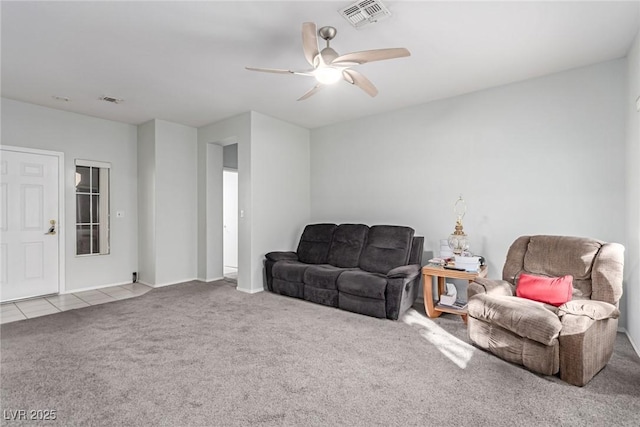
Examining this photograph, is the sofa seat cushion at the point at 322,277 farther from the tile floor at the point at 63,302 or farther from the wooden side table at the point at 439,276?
the tile floor at the point at 63,302

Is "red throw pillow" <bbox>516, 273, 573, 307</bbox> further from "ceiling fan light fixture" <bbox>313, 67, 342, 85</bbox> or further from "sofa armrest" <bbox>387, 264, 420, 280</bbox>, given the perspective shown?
"ceiling fan light fixture" <bbox>313, 67, 342, 85</bbox>

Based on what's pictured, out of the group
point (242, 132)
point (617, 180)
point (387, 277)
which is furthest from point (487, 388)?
point (242, 132)

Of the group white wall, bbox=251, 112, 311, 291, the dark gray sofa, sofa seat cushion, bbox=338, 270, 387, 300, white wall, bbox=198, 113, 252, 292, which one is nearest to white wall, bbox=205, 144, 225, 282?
white wall, bbox=198, 113, 252, 292

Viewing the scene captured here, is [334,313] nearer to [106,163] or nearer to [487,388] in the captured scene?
[487,388]

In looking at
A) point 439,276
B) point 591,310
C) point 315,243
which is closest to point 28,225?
point 315,243

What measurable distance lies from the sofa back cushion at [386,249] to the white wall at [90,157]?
3878mm

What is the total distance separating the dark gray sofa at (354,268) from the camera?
3.52 m

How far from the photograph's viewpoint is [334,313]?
145 inches

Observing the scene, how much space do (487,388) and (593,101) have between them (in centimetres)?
298

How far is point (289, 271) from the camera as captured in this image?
14.2 feet

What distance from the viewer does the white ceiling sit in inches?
91.1

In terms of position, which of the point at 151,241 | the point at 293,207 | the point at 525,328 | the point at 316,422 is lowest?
the point at 316,422

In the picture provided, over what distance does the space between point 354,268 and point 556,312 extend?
7.61ft

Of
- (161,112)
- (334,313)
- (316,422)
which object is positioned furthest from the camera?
(161,112)
